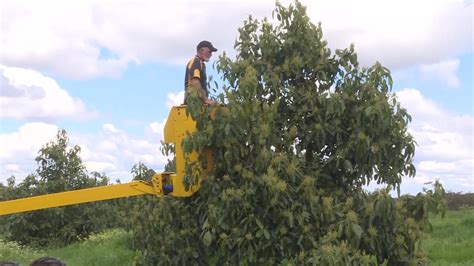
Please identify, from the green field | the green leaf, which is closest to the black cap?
the green leaf

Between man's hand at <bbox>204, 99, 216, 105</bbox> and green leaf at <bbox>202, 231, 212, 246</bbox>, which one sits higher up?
man's hand at <bbox>204, 99, 216, 105</bbox>

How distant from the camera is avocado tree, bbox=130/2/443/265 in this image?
7.12 metres

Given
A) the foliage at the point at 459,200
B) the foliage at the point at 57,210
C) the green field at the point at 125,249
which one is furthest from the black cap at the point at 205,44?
the foliage at the point at 459,200

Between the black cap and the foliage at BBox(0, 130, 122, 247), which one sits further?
the foliage at BBox(0, 130, 122, 247)

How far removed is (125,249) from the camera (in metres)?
15.6

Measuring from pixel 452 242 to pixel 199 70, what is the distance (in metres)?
9.83

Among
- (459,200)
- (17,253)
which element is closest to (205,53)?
(17,253)

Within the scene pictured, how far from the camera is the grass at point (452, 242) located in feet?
45.5

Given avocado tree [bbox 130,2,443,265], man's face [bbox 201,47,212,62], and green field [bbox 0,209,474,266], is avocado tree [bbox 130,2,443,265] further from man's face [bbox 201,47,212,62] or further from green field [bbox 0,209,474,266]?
green field [bbox 0,209,474,266]

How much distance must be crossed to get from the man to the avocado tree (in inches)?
8.2

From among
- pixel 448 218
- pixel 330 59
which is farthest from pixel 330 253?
pixel 448 218

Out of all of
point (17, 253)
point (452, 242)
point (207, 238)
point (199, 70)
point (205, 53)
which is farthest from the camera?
point (17, 253)

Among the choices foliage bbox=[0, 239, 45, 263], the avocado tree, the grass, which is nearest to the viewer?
the avocado tree

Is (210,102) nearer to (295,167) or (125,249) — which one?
(295,167)
